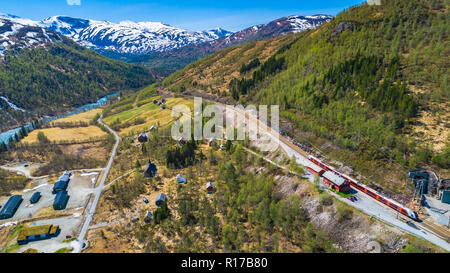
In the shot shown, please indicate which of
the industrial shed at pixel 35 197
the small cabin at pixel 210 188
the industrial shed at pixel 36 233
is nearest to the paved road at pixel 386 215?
the small cabin at pixel 210 188

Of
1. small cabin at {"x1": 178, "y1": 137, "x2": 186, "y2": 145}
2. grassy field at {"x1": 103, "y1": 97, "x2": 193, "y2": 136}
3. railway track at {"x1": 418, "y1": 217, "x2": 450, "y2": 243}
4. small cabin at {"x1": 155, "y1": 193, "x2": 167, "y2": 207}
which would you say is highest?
grassy field at {"x1": 103, "y1": 97, "x2": 193, "y2": 136}

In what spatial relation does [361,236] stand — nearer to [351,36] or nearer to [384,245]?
[384,245]

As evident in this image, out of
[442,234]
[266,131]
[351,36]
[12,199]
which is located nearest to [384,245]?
[442,234]

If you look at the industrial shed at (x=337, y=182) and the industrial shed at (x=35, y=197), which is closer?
the industrial shed at (x=337, y=182)

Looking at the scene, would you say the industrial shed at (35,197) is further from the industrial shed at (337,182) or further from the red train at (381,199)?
the red train at (381,199)

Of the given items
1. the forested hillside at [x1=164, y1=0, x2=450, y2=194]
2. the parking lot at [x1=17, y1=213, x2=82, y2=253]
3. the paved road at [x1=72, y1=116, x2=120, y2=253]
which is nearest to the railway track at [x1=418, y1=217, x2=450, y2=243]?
the forested hillside at [x1=164, y1=0, x2=450, y2=194]

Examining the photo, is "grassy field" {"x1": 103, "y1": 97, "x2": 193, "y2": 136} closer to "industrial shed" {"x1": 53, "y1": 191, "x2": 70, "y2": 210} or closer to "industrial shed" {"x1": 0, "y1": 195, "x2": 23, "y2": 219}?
"industrial shed" {"x1": 53, "y1": 191, "x2": 70, "y2": 210}
